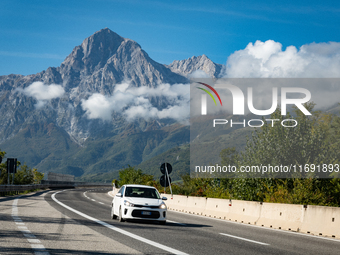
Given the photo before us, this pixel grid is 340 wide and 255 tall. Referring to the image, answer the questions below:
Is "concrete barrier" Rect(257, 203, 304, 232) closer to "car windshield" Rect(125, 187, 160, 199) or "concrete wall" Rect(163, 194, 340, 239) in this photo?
"concrete wall" Rect(163, 194, 340, 239)

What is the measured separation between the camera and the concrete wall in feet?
39.5

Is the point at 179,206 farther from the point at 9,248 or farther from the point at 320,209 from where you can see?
the point at 9,248

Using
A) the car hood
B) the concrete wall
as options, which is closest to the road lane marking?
the car hood

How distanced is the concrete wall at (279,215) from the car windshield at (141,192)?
3.95 m

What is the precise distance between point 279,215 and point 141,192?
5.24 m

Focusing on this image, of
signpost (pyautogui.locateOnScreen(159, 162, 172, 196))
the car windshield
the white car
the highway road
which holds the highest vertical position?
signpost (pyautogui.locateOnScreen(159, 162, 172, 196))

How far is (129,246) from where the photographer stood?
28.1 ft

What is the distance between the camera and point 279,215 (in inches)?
576

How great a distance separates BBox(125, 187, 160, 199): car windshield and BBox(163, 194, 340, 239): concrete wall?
3946 mm

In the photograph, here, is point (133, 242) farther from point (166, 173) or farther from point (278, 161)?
point (166, 173)

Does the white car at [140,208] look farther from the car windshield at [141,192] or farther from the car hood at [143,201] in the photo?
the car windshield at [141,192]

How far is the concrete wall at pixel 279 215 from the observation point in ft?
39.5

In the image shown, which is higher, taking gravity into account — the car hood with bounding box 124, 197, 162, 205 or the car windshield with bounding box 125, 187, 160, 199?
the car windshield with bounding box 125, 187, 160, 199

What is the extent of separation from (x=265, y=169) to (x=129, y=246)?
16578mm
